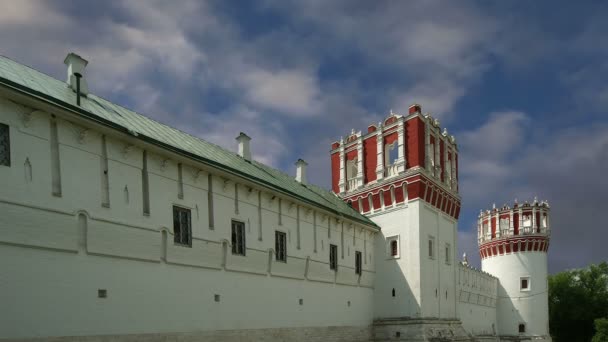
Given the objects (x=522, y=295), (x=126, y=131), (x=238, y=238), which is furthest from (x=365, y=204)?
(x=522, y=295)

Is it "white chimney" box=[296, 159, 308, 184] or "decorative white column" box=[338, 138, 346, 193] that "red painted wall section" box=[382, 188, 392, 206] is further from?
"white chimney" box=[296, 159, 308, 184]

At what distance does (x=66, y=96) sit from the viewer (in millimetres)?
14047

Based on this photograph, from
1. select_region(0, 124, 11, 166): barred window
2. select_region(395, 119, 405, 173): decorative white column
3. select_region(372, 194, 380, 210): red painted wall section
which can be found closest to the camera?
select_region(0, 124, 11, 166): barred window

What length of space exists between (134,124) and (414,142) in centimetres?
1622

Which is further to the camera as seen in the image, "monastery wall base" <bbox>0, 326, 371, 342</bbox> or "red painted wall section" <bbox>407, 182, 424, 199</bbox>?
"red painted wall section" <bbox>407, 182, 424, 199</bbox>

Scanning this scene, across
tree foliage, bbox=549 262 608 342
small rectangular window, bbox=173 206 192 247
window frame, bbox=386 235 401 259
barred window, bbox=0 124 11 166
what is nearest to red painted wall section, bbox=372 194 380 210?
window frame, bbox=386 235 401 259

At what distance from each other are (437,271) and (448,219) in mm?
3870

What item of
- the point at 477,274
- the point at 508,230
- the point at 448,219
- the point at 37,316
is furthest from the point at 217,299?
the point at 508,230

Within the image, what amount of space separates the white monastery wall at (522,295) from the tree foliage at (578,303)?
465 inches

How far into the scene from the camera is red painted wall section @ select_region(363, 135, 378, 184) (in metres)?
28.6

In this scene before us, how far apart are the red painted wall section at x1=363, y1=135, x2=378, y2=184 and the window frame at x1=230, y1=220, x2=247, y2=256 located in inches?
501

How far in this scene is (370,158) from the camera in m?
29.0

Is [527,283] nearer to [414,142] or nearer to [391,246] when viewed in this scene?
[391,246]

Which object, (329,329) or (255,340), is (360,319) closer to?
(329,329)
